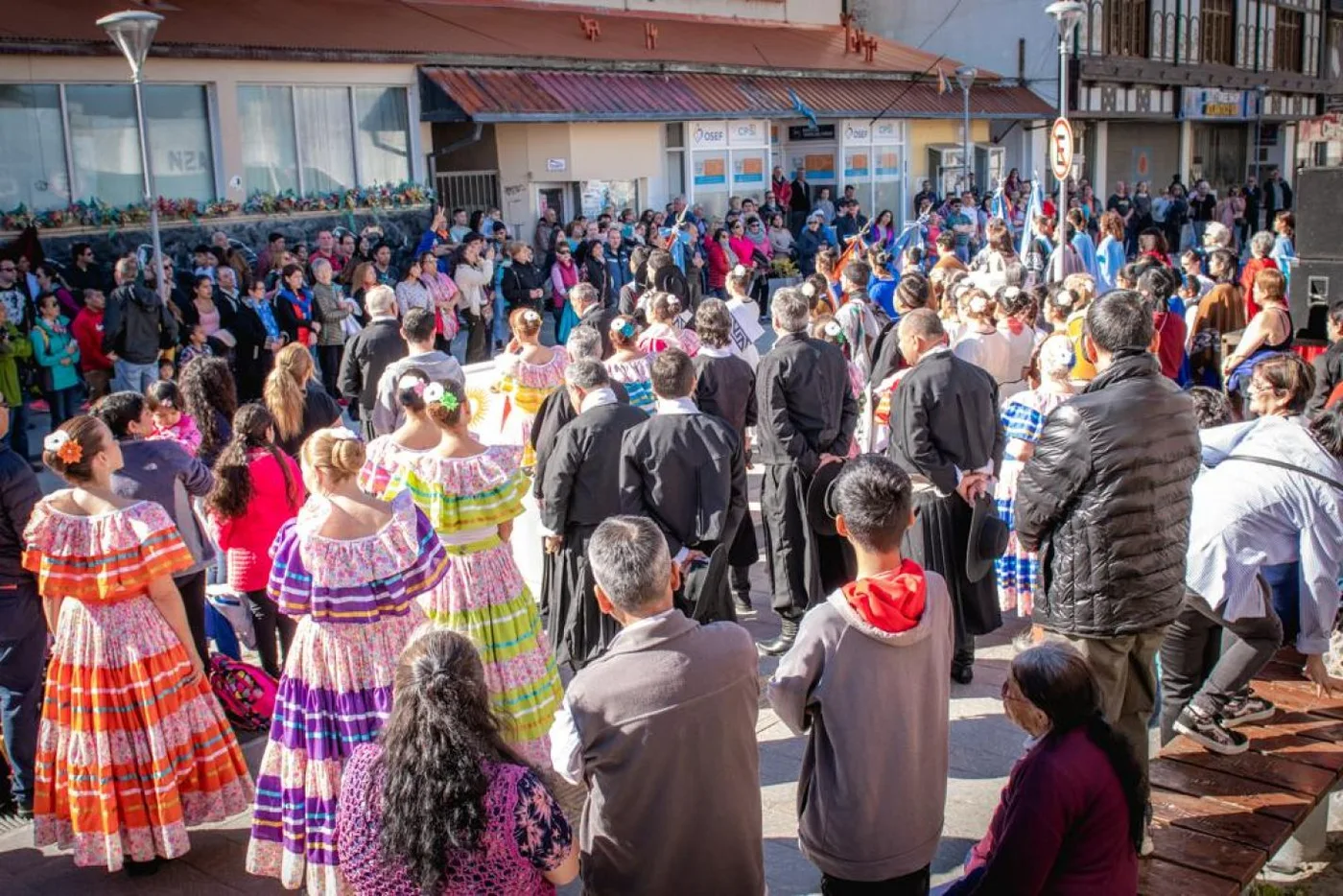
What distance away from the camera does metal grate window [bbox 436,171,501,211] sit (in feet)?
63.5

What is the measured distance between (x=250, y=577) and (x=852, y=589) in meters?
3.44

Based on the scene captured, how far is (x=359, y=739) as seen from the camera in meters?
4.52

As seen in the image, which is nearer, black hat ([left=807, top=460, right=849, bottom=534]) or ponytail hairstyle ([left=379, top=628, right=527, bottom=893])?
ponytail hairstyle ([left=379, top=628, right=527, bottom=893])

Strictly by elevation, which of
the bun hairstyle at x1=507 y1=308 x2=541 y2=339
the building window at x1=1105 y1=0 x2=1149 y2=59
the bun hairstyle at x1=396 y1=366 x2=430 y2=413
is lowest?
the bun hairstyle at x1=396 y1=366 x2=430 y2=413

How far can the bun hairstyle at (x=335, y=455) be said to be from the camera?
15.1ft

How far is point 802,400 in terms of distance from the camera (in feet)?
22.6

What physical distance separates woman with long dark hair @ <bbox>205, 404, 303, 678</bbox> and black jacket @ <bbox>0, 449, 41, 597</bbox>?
0.92 meters

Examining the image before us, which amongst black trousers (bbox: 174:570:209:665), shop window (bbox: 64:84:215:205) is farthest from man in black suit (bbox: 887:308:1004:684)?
shop window (bbox: 64:84:215:205)

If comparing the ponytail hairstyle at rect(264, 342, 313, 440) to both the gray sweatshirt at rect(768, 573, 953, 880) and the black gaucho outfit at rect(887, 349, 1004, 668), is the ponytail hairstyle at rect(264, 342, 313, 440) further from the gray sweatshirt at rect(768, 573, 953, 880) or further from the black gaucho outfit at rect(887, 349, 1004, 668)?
the gray sweatshirt at rect(768, 573, 953, 880)

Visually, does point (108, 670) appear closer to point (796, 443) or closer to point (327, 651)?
point (327, 651)

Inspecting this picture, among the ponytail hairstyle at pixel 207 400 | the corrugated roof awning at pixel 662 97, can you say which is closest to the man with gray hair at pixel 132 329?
the ponytail hairstyle at pixel 207 400

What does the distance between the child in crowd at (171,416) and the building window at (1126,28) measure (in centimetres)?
3055

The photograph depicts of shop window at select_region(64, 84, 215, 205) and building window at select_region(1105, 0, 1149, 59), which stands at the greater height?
building window at select_region(1105, 0, 1149, 59)

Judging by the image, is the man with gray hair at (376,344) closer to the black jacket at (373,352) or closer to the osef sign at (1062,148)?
the black jacket at (373,352)
